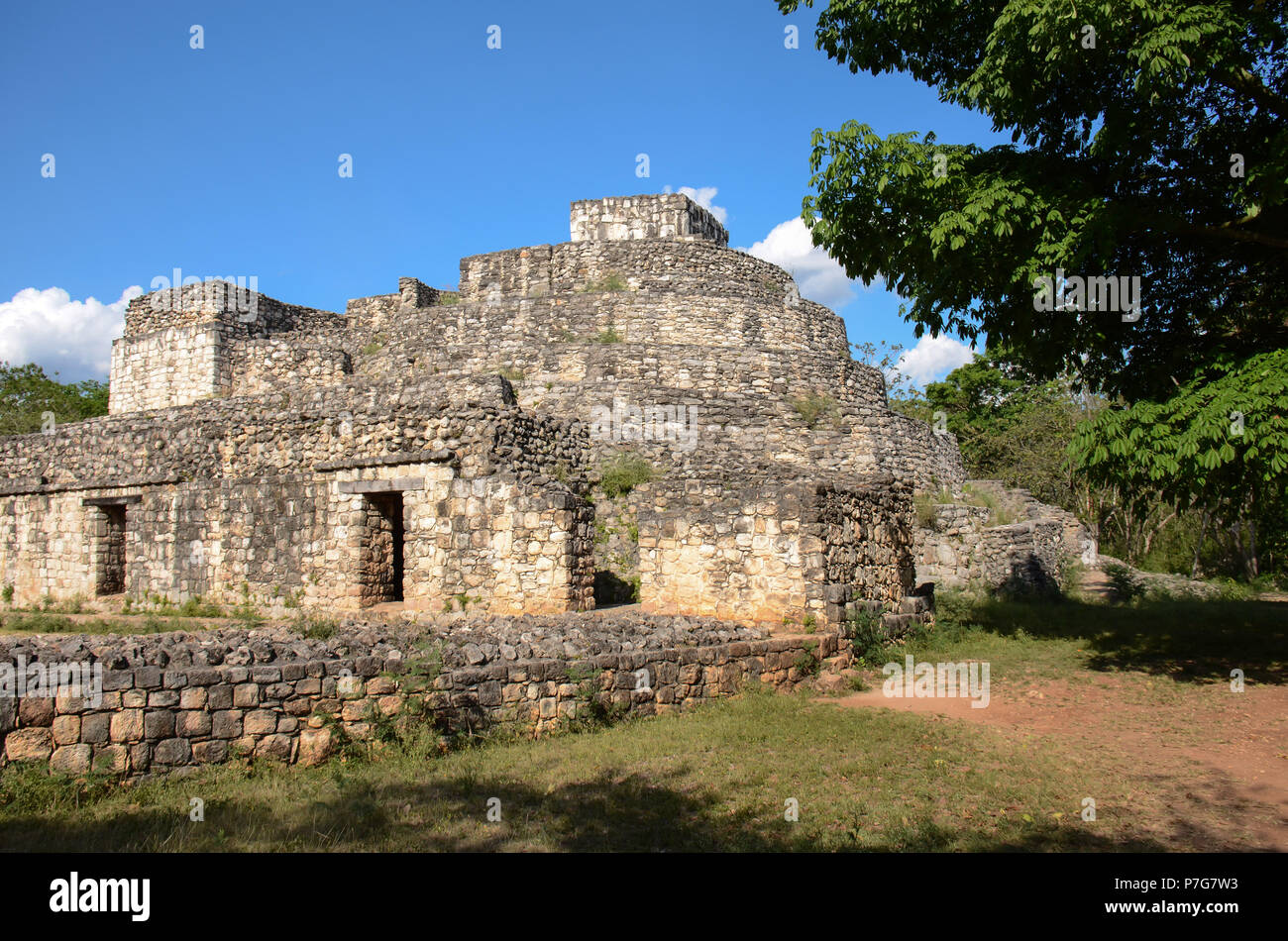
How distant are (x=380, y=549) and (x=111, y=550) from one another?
7543mm

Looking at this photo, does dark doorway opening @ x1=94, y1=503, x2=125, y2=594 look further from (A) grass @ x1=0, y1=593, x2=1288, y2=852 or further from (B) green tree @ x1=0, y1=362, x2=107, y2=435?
(B) green tree @ x1=0, y1=362, x2=107, y2=435

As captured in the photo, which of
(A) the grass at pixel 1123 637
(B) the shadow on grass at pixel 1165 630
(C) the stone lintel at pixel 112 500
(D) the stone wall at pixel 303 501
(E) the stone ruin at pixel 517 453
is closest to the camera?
(B) the shadow on grass at pixel 1165 630

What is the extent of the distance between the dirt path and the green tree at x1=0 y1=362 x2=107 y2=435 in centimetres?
3540

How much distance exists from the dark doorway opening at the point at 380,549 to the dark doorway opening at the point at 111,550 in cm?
701

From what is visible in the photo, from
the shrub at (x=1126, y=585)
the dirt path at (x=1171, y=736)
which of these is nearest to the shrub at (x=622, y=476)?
the dirt path at (x=1171, y=736)

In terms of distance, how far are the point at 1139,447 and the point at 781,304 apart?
13.4m

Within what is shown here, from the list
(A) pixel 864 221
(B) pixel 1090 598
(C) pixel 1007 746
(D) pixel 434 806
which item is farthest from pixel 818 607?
(B) pixel 1090 598

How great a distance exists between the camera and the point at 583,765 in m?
5.70

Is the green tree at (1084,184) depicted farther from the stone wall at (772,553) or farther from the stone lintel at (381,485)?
the stone lintel at (381,485)

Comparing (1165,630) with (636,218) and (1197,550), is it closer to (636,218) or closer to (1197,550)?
(1197,550)

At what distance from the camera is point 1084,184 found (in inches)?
357

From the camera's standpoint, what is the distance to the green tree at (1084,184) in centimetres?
813

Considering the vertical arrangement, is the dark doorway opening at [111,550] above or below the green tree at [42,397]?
below

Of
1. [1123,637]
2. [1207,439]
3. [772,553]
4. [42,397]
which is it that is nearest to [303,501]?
[772,553]
